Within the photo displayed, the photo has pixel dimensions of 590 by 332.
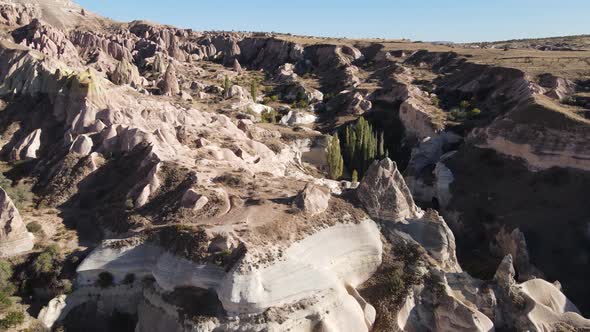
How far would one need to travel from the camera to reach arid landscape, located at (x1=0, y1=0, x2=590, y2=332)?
27531 mm

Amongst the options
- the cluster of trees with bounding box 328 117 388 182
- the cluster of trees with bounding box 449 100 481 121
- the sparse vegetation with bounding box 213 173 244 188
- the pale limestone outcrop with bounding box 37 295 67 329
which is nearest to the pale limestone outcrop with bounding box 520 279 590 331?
the sparse vegetation with bounding box 213 173 244 188

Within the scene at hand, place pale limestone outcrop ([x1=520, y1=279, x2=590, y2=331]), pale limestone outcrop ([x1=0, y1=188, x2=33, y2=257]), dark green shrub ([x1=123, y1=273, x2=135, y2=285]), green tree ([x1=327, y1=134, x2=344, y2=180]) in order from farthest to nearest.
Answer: green tree ([x1=327, y1=134, x2=344, y2=180]) < pale limestone outcrop ([x1=0, y1=188, x2=33, y2=257]) < dark green shrub ([x1=123, y1=273, x2=135, y2=285]) < pale limestone outcrop ([x1=520, y1=279, x2=590, y2=331])

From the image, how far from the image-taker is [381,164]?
35188 mm

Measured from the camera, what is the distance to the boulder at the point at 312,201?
31875mm

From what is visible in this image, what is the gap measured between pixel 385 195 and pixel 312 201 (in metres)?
6.20

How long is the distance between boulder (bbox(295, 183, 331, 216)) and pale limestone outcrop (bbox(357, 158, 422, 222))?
3.61 metres

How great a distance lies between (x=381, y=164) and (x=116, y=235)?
2124cm

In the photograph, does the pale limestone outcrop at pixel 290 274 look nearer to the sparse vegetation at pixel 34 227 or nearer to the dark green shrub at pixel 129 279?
the dark green shrub at pixel 129 279

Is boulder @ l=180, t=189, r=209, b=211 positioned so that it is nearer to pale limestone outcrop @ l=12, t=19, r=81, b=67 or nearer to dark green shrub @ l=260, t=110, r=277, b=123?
dark green shrub @ l=260, t=110, r=277, b=123

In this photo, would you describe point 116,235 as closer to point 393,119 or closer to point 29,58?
point 29,58

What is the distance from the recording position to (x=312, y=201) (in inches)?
1268

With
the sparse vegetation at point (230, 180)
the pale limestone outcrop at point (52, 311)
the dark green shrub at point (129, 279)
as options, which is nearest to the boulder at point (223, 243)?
the dark green shrub at point (129, 279)

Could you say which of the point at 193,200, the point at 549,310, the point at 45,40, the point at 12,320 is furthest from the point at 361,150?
the point at 45,40

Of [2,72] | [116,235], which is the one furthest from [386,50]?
[116,235]
